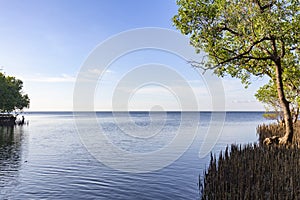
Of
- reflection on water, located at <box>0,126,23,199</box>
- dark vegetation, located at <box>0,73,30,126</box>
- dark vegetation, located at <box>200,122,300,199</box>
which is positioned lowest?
reflection on water, located at <box>0,126,23,199</box>

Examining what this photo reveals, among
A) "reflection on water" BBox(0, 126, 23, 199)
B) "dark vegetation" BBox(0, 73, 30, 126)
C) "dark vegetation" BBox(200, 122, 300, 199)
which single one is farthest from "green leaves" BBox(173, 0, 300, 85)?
"dark vegetation" BBox(0, 73, 30, 126)

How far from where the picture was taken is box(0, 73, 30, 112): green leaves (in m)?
74.4

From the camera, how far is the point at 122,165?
24.6 meters

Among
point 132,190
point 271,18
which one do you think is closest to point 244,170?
point 132,190

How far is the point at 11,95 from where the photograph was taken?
77.2 m

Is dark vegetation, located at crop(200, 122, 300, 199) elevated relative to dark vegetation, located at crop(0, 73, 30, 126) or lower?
lower

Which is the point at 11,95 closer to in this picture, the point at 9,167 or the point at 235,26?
the point at 9,167

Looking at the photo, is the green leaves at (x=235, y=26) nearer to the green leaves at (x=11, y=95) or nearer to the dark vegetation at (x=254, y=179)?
the dark vegetation at (x=254, y=179)

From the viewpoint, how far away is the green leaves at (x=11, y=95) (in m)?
74.4

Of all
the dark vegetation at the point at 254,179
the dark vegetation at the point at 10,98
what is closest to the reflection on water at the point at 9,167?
the dark vegetation at the point at 254,179

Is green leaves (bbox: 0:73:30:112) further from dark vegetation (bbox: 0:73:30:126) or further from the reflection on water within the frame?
the reflection on water

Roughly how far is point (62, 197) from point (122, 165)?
9.57 metres

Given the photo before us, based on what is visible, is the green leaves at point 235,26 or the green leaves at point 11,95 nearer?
the green leaves at point 235,26

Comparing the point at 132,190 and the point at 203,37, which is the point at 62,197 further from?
the point at 203,37
